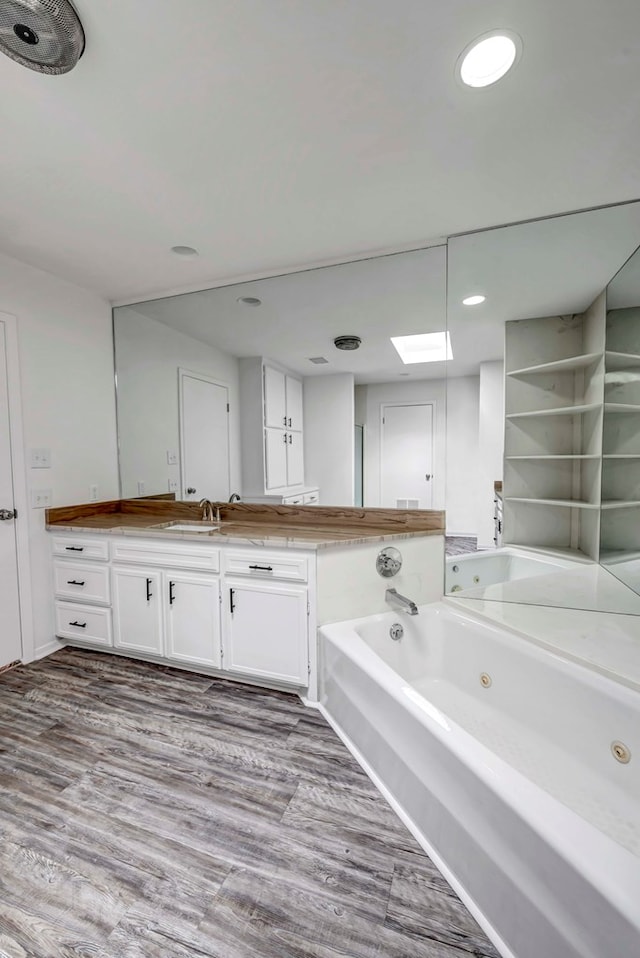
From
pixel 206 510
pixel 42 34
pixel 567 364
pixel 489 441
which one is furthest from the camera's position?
pixel 206 510

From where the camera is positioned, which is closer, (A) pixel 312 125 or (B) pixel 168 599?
(A) pixel 312 125

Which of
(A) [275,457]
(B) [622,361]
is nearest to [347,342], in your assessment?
(A) [275,457]

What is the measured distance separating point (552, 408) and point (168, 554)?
2.26 meters

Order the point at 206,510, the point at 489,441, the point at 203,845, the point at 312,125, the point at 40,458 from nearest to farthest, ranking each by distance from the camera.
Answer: the point at 203,845 < the point at 312,125 < the point at 489,441 < the point at 40,458 < the point at 206,510

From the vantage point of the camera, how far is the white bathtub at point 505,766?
844mm

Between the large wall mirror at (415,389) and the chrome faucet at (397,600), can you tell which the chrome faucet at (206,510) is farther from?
the chrome faucet at (397,600)

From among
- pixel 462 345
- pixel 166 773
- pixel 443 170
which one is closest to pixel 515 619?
pixel 462 345

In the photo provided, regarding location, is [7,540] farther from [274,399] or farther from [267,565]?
[274,399]

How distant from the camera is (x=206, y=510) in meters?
2.80

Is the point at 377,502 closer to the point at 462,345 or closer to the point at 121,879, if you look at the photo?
the point at 462,345

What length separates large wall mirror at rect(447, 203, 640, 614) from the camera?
1975 millimetres

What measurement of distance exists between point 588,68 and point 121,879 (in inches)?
109

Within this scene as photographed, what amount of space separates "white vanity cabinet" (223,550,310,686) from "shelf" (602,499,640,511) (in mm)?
1606

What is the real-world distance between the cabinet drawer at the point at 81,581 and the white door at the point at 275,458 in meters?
1.16
